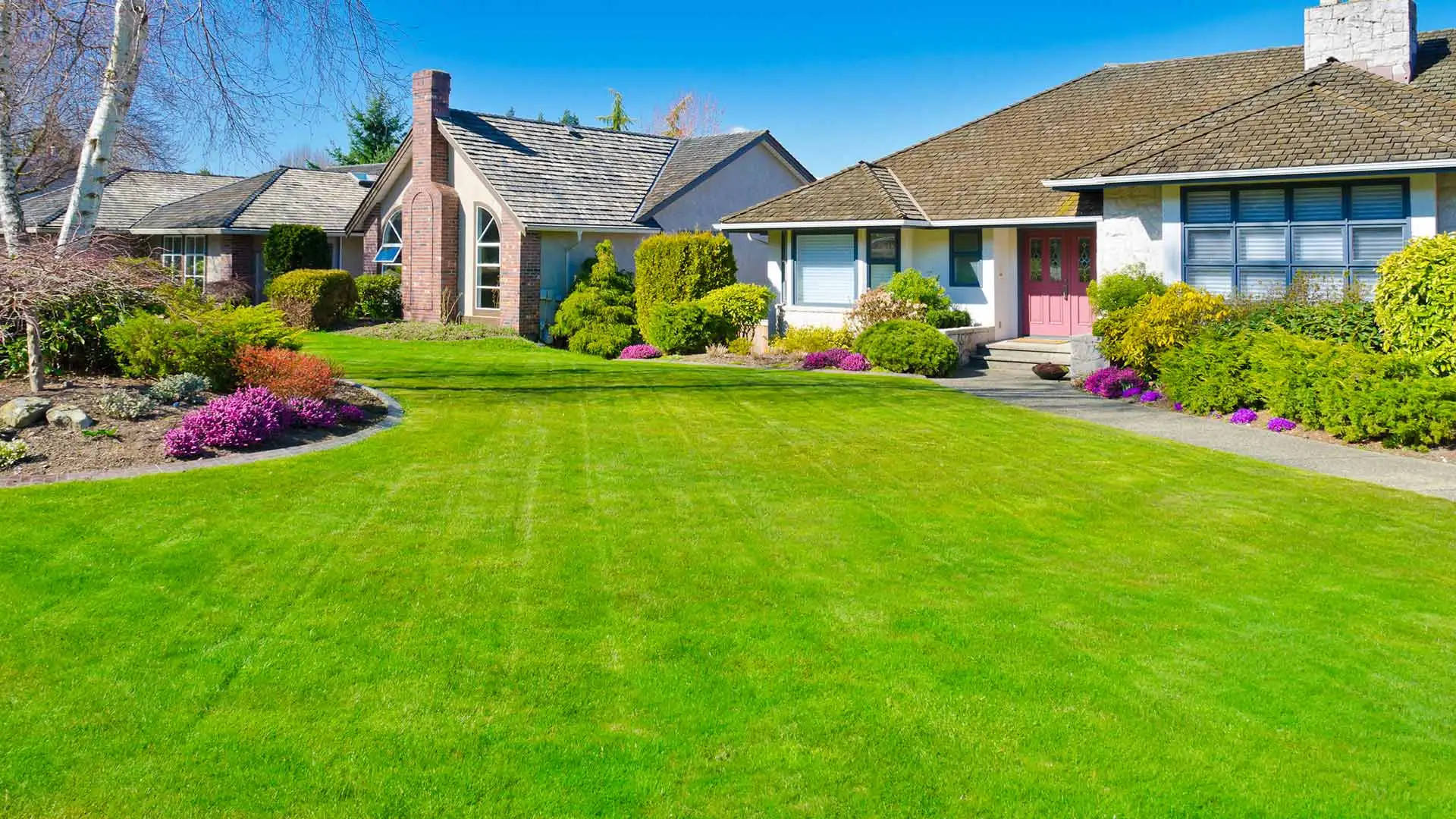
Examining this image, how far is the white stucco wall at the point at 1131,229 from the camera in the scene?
63.3ft

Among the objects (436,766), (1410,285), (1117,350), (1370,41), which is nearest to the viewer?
(436,766)

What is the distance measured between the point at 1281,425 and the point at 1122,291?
5000mm

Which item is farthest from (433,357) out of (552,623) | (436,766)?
(436,766)

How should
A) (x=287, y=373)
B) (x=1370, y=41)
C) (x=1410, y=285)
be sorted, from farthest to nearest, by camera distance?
(x=1370, y=41)
(x=1410, y=285)
(x=287, y=373)

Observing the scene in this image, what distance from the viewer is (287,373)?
1287 cm

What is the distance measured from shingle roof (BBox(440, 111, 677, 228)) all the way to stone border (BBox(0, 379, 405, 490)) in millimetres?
16550

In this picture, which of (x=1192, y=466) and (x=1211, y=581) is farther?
(x=1192, y=466)

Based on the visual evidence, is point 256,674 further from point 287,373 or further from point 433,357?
point 433,357

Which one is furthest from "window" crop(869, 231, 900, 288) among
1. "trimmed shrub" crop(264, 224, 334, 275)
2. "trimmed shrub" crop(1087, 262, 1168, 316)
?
"trimmed shrub" crop(264, 224, 334, 275)

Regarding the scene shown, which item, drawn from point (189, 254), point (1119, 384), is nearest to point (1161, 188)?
point (1119, 384)

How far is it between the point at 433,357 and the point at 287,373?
33.2 feet

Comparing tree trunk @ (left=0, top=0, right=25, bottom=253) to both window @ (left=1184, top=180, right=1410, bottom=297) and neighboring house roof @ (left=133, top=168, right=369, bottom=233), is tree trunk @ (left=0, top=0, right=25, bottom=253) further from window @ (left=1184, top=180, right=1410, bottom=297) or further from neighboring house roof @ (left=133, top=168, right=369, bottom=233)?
neighboring house roof @ (left=133, top=168, right=369, bottom=233)

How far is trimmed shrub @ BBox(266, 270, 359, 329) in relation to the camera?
2995 centimetres

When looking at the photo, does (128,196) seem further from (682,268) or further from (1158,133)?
(1158,133)
